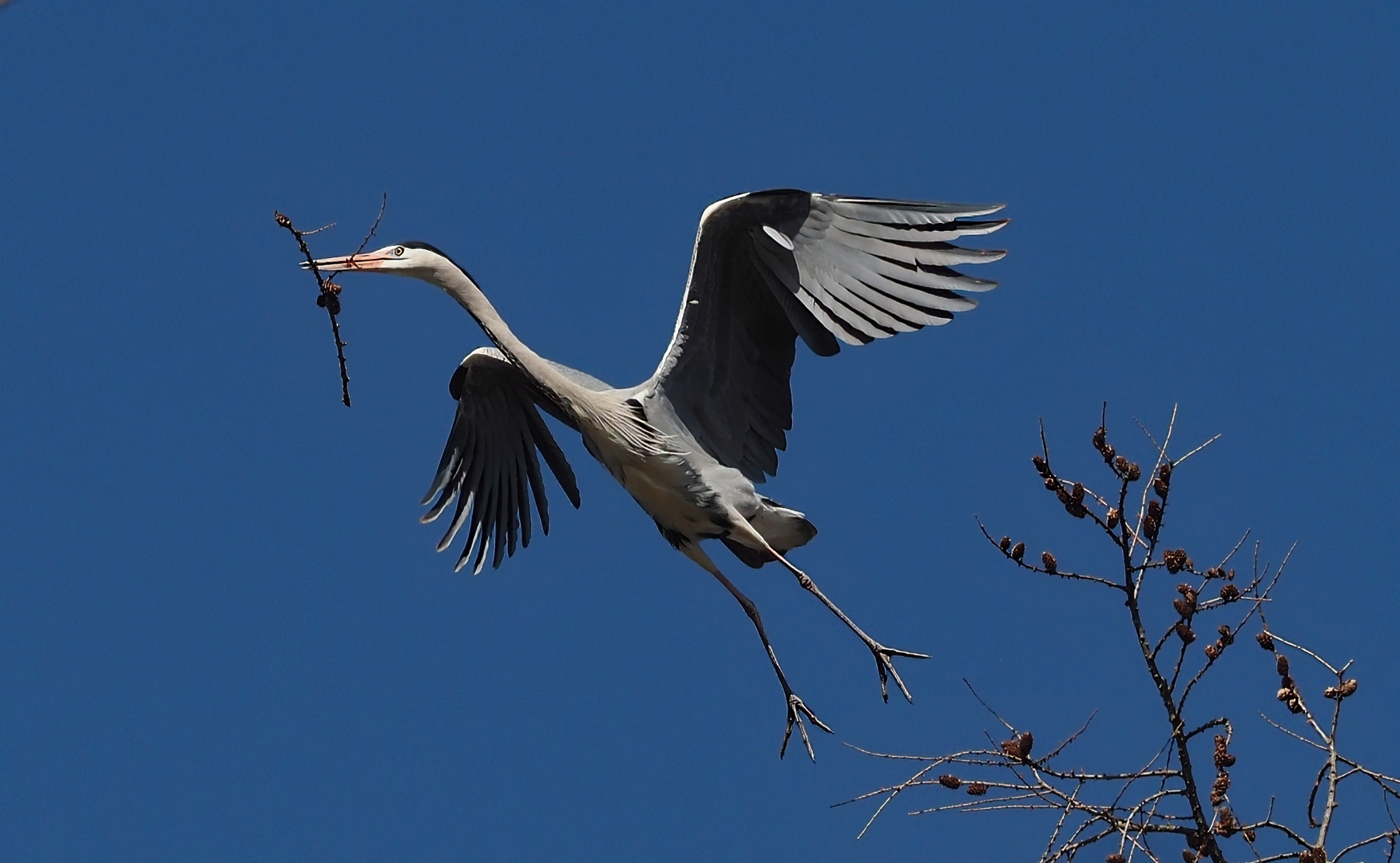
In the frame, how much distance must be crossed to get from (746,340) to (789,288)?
446 mm

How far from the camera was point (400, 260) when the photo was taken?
7594 millimetres

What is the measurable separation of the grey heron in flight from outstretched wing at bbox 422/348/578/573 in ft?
0.88

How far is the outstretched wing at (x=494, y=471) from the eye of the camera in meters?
8.40

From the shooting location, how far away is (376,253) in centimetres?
762

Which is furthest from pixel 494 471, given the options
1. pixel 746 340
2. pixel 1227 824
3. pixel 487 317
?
pixel 1227 824

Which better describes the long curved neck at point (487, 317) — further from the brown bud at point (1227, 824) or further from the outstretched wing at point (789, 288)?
the brown bud at point (1227, 824)

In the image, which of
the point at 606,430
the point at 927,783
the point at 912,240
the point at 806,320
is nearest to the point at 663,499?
the point at 606,430

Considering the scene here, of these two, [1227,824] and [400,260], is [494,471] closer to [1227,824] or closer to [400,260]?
[400,260]

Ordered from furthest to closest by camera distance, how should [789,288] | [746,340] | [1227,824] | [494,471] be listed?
[494,471] → [746,340] → [789,288] → [1227,824]

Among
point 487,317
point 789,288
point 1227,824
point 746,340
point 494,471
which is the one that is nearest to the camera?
point 1227,824

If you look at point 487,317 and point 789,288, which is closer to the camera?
point 789,288

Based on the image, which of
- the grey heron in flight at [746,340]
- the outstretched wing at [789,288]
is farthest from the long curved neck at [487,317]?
the outstretched wing at [789,288]

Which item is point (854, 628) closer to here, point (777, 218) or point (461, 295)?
point (777, 218)

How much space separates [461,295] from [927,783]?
4.03 meters
